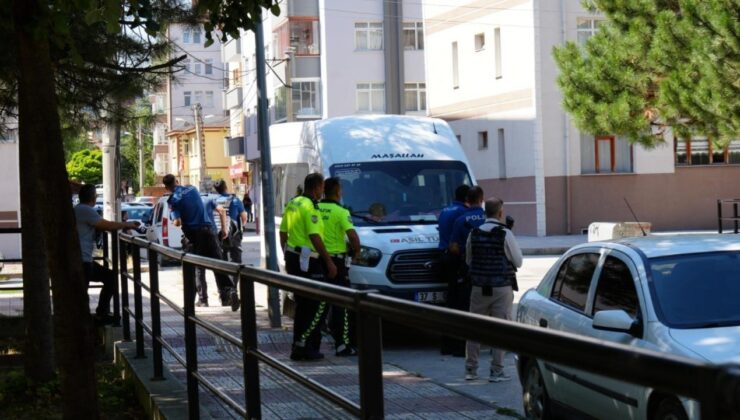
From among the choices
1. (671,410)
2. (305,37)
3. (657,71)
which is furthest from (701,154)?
(671,410)

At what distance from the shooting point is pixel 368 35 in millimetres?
58062

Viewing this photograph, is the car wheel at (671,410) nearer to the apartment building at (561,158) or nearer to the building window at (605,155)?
the apartment building at (561,158)

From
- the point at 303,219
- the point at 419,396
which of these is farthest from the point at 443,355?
the point at 303,219

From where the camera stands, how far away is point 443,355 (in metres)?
3.76

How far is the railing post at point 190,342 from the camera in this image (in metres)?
6.99

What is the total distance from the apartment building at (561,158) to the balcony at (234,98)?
3388 centimetres

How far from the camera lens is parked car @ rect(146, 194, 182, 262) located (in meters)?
33.3

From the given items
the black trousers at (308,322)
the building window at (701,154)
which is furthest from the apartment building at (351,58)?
the black trousers at (308,322)

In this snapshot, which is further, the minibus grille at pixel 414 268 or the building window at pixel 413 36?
the building window at pixel 413 36

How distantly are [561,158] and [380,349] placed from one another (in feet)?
123

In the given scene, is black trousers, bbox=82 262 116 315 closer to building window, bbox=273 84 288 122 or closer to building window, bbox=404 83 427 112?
building window, bbox=273 84 288 122

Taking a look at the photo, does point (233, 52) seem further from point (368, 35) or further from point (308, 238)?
point (308, 238)

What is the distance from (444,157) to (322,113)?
41661 millimetres

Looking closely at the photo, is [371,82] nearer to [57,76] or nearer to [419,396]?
[57,76]
